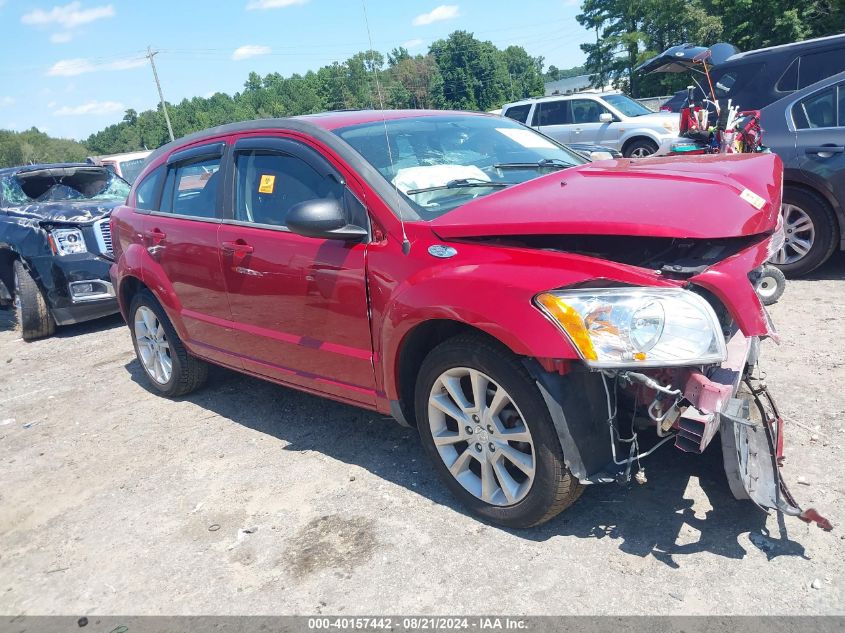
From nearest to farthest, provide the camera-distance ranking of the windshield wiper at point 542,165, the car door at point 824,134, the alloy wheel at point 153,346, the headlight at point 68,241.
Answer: the windshield wiper at point 542,165 → the alloy wheel at point 153,346 → the car door at point 824,134 → the headlight at point 68,241

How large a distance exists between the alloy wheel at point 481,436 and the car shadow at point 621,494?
0.68 feet

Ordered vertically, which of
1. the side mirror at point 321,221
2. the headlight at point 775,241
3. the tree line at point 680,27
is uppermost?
the tree line at point 680,27

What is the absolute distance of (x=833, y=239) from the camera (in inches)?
223

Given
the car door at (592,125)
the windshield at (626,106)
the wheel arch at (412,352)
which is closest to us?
the wheel arch at (412,352)

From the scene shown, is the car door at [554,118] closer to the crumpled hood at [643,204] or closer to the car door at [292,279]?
the car door at [292,279]

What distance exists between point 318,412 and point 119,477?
4.11 ft

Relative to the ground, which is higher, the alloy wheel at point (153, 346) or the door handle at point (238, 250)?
the door handle at point (238, 250)

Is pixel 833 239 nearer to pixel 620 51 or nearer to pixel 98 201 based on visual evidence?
pixel 98 201

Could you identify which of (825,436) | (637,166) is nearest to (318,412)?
(637,166)

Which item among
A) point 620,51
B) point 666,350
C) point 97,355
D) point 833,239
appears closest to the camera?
point 666,350

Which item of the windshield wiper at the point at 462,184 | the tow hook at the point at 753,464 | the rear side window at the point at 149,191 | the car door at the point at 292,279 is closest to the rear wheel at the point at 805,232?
the windshield wiper at the point at 462,184

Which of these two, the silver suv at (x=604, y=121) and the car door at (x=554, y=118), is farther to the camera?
the car door at (x=554, y=118)

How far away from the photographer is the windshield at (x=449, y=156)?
3.22 m

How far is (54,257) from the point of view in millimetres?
7070
